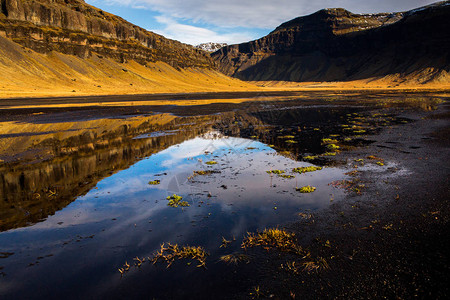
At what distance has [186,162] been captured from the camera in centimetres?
1680

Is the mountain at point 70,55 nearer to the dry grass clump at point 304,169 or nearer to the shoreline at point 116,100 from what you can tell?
the shoreline at point 116,100

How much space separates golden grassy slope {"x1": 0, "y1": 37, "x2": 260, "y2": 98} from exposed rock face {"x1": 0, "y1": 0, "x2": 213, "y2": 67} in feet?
23.1

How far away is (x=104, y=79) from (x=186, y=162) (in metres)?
111

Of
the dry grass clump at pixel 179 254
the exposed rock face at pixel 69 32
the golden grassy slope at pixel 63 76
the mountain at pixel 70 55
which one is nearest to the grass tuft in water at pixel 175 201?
the dry grass clump at pixel 179 254

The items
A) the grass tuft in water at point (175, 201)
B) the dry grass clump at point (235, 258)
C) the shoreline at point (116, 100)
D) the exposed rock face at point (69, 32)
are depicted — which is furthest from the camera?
the exposed rock face at point (69, 32)

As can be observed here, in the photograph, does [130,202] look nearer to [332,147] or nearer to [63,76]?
[332,147]

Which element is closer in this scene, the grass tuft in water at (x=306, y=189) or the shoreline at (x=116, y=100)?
the grass tuft in water at (x=306, y=189)

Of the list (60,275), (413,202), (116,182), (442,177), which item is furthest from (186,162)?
(442,177)

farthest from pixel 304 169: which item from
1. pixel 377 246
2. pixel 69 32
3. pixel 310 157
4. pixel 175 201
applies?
pixel 69 32

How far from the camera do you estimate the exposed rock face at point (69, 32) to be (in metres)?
108

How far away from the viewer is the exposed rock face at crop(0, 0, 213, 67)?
10781 centimetres

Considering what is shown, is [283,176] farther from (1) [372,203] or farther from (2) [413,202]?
(2) [413,202]

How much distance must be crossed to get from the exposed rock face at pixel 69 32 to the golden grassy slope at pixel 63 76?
7.05 metres

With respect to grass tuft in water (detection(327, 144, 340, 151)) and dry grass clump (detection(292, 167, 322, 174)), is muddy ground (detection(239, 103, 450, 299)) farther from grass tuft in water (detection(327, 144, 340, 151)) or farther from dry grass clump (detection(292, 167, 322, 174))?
grass tuft in water (detection(327, 144, 340, 151))
